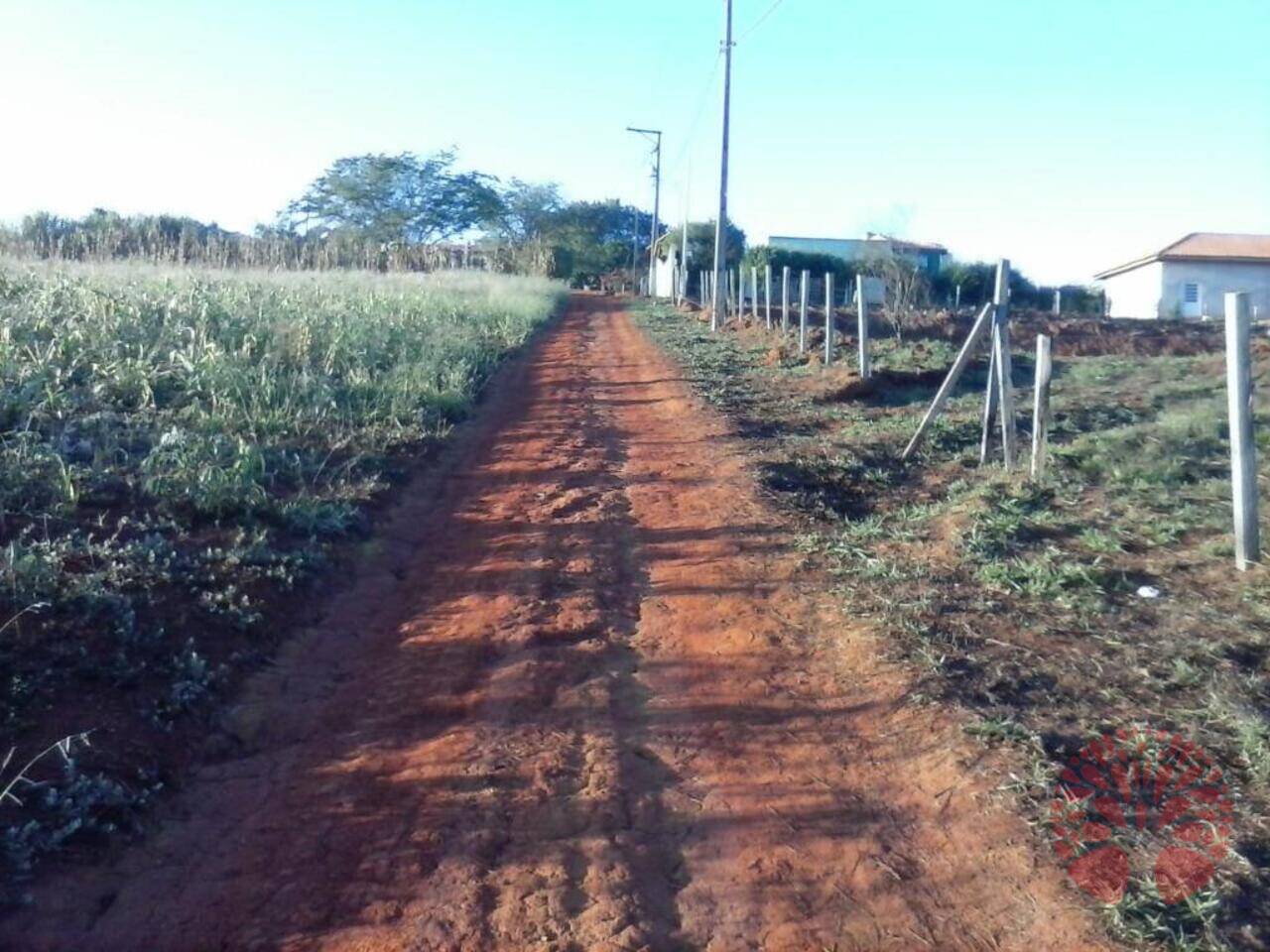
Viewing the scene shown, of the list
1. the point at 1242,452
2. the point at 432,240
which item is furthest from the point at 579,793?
the point at 432,240

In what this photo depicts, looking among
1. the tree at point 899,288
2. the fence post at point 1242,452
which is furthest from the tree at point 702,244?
the fence post at point 1242,452

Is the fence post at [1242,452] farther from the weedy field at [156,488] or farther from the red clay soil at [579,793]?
the weedy field at [156,488]

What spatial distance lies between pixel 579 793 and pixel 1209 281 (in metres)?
42.0

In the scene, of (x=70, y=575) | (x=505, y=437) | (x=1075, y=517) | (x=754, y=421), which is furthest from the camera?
(x=754, y=421)

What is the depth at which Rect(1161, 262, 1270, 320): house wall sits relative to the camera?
3884cm

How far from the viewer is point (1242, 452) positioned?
6.52 metres

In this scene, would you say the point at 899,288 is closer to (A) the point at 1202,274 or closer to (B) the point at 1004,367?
(A) the point at 1202,274

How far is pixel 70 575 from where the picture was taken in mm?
5781

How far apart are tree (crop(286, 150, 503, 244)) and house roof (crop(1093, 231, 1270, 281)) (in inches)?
1049

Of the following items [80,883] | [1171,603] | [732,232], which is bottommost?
[80,883]

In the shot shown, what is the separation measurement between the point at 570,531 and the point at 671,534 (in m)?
0.70

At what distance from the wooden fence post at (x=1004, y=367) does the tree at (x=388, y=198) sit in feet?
117

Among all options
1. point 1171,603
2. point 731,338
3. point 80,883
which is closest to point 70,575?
point 80,883

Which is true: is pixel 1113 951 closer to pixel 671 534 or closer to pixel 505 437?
pixel 671 534
